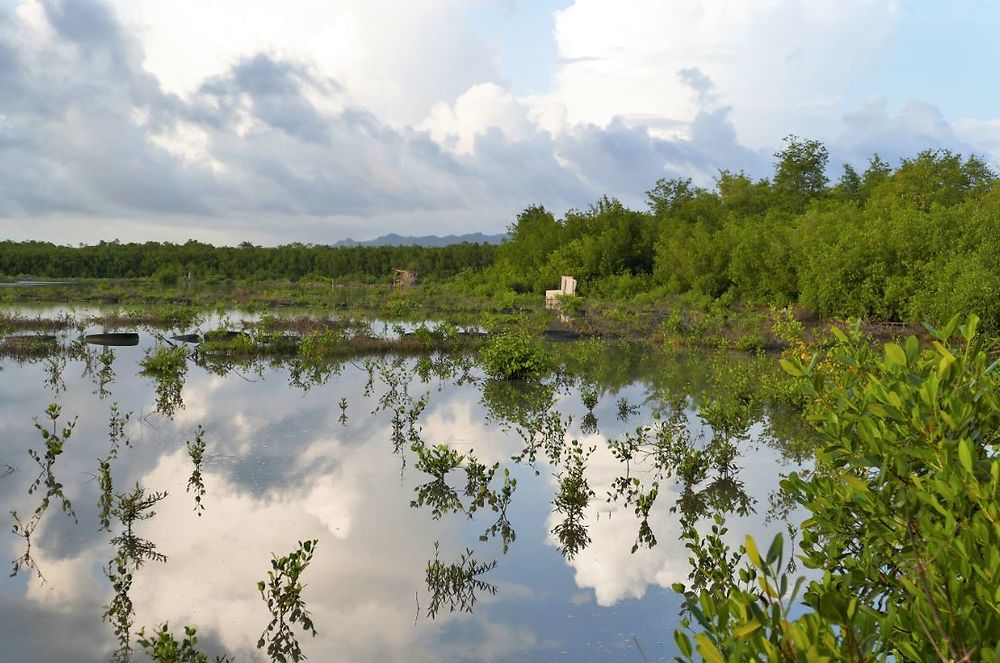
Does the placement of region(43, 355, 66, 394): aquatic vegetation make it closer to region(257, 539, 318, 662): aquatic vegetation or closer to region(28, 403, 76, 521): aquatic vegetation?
region(28, 403, 76, 521): aquatic vegetation

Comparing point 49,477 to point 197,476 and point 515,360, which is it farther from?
point 515,360

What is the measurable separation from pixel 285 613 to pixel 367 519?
6.98 ft

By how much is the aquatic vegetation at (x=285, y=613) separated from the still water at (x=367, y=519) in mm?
81

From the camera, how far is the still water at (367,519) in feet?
19.4

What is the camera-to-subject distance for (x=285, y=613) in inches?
237

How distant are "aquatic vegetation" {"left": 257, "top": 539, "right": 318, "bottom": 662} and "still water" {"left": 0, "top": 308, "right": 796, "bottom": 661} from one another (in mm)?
81

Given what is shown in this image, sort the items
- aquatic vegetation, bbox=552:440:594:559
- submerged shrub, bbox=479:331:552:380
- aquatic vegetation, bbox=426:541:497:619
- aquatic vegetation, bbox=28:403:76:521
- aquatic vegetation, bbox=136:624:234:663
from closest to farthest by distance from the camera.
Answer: aquatic vegetation, bbox=136:624:234:663 → aquatic vegetation, bbox=426:541:497:619 → aquatic vegetation, bbox=552:440:594:559 → aquatic vegetation, bbox=28:403:76:521 → submerged shrub, bbox=479:331:552:380

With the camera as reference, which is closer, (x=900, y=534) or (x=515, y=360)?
A: (x=900, y=534)

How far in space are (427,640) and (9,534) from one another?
169 inches

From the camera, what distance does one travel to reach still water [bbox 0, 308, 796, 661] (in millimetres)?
5902

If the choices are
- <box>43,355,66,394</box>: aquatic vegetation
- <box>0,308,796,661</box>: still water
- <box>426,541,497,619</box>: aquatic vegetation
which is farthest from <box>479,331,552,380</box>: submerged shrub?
<box>426,541,497,619</box>: aquatic vegetation

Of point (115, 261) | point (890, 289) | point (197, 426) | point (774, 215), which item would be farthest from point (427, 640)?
point (115, 261)

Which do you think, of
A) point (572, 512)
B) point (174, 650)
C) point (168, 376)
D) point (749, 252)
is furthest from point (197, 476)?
point (749, 252)

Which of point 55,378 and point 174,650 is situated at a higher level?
point 55,378
